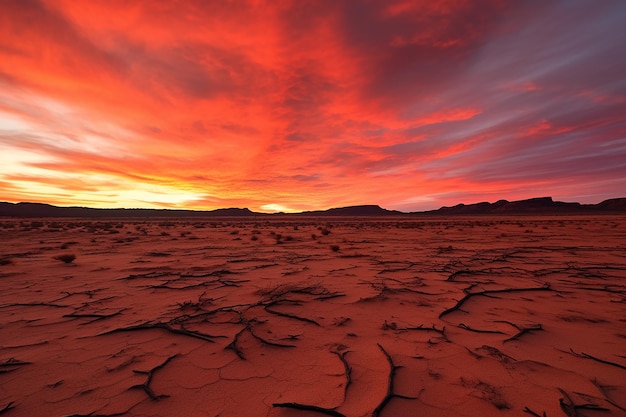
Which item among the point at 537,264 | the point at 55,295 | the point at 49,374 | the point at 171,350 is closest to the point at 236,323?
the point at 171,350

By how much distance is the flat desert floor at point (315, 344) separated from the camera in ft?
6.70

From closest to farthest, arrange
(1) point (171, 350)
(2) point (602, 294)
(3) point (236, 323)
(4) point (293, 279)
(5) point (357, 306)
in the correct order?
1. (1) point (171, 350)
2. (3) point (236, 323)
3. (5) point (357, 306)
4. (2) point (602, 294)
5. (4) point (293, 279)

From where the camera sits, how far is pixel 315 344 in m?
2.92

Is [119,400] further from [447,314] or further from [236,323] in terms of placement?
[447,314]

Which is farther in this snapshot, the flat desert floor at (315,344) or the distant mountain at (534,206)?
the distant mountain at (534,206)

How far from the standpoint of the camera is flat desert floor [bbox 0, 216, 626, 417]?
204cm

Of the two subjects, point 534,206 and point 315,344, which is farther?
point 534,206

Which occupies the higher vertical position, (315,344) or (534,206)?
(534,206)

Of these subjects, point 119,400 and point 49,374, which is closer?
point 119,400

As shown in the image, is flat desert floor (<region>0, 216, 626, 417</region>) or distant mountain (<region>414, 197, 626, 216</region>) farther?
distant mountain (<region>414, 197, 626, 216</region>)

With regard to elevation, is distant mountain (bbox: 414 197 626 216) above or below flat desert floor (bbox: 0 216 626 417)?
above

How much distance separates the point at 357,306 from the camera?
3.98 metres

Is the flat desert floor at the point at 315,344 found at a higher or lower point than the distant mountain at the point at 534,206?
lower

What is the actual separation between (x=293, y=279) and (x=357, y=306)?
5.87ft
